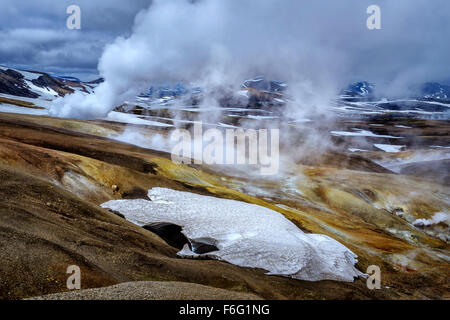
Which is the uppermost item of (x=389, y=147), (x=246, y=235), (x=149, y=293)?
(x=149, y=293)

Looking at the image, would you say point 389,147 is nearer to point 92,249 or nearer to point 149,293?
point 92,249

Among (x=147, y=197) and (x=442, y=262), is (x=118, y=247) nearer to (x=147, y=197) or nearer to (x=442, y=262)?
(x=147, y=197)

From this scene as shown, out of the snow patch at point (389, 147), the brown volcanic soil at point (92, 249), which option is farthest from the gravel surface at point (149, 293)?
the snow patch at point (389, 147)

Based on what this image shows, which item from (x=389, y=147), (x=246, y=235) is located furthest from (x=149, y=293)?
(x=389, y=147)

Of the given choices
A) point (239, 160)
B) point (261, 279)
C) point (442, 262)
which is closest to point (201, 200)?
point (261, 279)

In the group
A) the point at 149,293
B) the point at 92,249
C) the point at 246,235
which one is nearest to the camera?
the point at 149,293

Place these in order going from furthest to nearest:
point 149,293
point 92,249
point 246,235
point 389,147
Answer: point 389,147, point 246,235, point 92,249, point 149,293

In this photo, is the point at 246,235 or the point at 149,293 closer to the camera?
the point at 149,293

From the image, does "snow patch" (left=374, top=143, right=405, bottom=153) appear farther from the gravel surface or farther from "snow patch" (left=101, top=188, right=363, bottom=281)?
the gravel surface

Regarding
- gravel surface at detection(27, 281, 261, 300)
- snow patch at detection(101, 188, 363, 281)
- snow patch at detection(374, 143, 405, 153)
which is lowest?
snow patch at detection(374, 143, 405, 153)

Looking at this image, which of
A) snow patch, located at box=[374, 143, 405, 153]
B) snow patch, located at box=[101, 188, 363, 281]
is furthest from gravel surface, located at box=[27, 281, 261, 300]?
snow patch, located at box=[374, 143, 405, 153]

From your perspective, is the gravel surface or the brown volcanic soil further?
the brown volcanic soil
